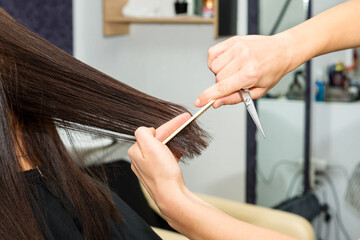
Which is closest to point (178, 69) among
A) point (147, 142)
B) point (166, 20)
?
point (166, 20)

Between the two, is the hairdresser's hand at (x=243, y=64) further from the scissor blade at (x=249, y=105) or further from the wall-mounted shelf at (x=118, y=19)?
Result: the wall-mounted shelf at (x=118, y=19)

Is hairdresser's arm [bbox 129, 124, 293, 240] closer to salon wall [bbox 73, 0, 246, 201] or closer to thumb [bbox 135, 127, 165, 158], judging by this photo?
thumb [bbox 135, 127, 165, 158]

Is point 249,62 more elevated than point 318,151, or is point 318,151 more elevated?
point 249,62

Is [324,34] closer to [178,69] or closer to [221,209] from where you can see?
[221,209]

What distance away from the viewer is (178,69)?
2811 mm

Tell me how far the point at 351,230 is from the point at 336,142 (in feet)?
1.59

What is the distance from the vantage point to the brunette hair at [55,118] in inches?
32.1

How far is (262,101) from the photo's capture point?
7.43 ft

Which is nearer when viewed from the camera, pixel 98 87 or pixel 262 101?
pixel 98 87

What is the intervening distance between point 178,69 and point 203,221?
2.16 metres

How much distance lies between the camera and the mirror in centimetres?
216

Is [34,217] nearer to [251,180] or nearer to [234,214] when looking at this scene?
[234,214]

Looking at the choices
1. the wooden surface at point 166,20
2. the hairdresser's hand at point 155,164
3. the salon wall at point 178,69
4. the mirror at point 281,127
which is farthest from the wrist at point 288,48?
the salon wall at point 178,69

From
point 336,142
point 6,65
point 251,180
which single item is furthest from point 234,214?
point 336,142
